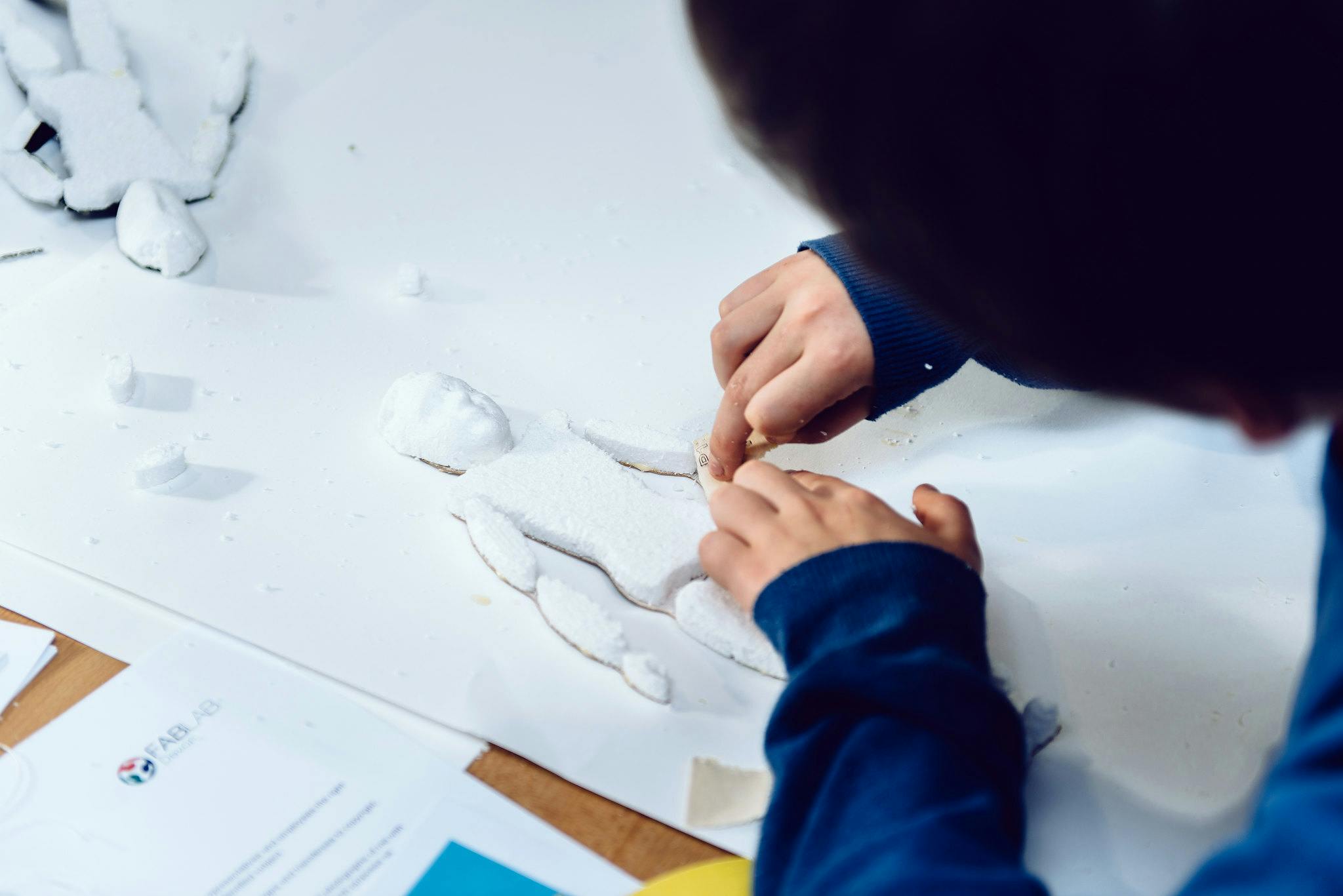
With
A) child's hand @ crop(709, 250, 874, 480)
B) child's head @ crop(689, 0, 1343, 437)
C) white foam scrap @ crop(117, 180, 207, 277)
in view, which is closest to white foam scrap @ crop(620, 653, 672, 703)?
child's hand @ crop(709, 250, 874, 480)

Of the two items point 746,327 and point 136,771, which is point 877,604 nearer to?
point 746,327

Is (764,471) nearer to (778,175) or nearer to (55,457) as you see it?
(778,175)

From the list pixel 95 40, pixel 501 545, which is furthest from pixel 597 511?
pixel 95 40

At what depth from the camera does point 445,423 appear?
2.18 ft

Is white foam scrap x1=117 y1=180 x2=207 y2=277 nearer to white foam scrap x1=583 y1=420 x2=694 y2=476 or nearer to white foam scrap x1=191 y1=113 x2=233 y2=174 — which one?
white foam scrap x1=191 y1=113 x2=233 y2=174

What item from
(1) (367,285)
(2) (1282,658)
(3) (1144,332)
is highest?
Answer: (3) (1144,332)

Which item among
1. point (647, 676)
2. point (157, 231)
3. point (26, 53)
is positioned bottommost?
point (647, 676)

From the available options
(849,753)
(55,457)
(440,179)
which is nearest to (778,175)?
(849,753)

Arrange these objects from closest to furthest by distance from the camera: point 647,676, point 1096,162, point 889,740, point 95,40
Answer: point 1096,162 → point 889,740 → point 647,676 → point 95,40

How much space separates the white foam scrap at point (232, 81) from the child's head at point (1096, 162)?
2.66 feet

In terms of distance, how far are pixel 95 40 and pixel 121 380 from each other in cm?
43

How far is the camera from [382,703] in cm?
53

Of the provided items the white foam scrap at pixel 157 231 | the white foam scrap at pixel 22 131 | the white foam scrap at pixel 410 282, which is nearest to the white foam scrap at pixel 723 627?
the white foam scrap at pixel 410 282

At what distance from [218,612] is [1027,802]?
44 cm
